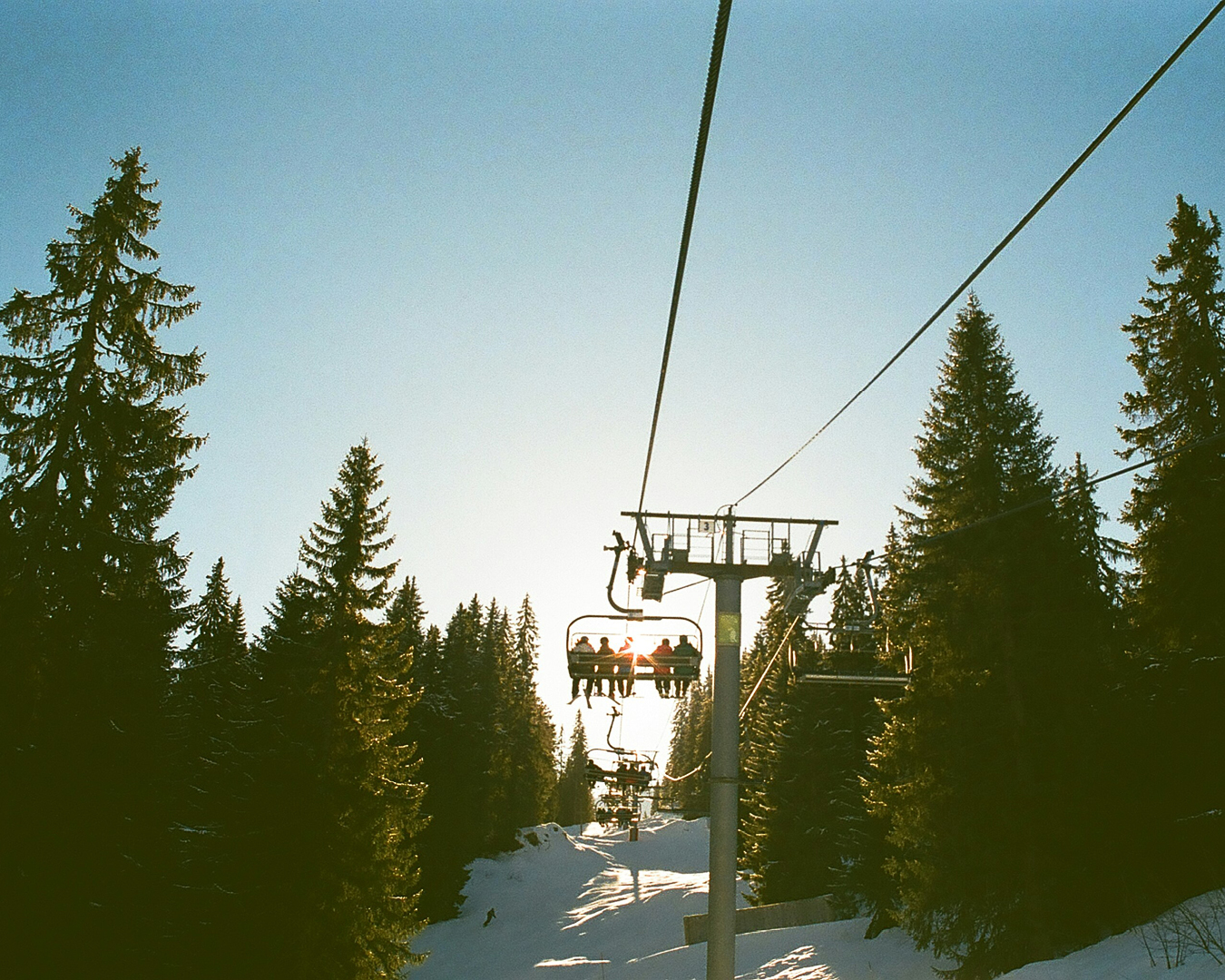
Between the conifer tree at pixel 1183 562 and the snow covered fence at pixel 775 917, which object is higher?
the conifer tree at pixel 1183 562

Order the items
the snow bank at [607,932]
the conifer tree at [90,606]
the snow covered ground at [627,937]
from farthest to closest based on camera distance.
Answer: the snow bank at [607,932] → the snow covered ground at [627,937] → the conifer tree at [90,606]

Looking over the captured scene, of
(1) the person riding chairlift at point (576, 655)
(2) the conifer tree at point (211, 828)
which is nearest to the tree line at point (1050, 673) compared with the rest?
(1) the person riding chairlift at point (576, 655)

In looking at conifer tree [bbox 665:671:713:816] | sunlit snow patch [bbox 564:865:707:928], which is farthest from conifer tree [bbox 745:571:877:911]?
conifer tree [bbox 665:671:713:816]

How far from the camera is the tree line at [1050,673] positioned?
18672mm

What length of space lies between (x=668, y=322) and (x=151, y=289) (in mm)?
15862

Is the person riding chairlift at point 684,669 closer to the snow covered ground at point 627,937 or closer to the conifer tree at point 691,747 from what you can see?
the snow covered ground at point 627,937

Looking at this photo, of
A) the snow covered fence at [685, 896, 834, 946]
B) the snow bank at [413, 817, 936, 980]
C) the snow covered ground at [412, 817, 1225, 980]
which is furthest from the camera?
the snow covered fence at [685, 896, 834, 946]

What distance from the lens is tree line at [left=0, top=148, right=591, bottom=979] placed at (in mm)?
15727

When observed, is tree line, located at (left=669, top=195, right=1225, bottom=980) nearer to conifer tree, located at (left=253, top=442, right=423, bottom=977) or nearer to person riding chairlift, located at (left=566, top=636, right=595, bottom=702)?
person riding chairlift, located at (left=566, top=636, right=595, bottom=702)

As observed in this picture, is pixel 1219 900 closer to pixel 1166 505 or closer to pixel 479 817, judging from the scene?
pixel 1166 505

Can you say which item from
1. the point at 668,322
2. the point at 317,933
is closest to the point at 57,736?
the point at 317,933

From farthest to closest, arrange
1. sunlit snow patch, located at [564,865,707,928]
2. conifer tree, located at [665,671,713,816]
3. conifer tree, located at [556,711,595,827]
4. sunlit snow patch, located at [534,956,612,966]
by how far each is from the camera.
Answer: conifer tree, located at [556,711,595,827] < conifer tree, located at [665,671,713,816] < sunlit snow patch, located at [564,865,707,928] < sunlit snow patch, located at [534,956,612,966]

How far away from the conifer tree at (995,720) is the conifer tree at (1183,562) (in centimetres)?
144

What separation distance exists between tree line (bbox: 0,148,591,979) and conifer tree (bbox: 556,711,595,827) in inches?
3232
